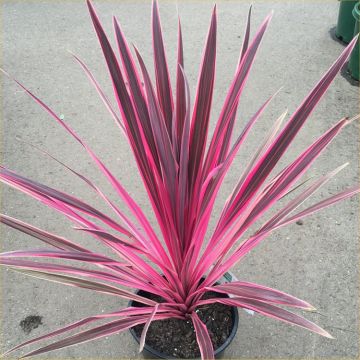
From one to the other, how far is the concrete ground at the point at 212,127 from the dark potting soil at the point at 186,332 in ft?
0.71

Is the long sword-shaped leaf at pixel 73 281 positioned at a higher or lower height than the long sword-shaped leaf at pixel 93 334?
higher

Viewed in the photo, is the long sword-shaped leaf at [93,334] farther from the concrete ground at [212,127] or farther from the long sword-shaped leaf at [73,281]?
the concrete ground at [212,127]

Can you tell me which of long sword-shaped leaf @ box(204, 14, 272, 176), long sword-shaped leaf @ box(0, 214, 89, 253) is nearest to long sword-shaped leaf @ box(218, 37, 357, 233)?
long sword-shaped leaf @ box(204, 14, 272, 176)

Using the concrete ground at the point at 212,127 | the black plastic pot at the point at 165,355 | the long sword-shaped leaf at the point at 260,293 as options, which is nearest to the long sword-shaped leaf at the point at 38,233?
the black plastic pot at the point at 165,355

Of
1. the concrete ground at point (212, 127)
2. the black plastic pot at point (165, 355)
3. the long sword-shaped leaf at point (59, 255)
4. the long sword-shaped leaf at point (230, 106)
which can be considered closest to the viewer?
the long sword-shaped leaf at point (59, 255)

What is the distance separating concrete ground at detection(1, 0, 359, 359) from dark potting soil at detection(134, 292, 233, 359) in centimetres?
22

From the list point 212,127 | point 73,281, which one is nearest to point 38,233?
point 73,281

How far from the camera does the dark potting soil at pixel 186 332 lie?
128 centimetres

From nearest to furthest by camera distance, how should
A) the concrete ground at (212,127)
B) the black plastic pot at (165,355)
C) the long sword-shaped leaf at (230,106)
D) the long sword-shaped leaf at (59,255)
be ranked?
1. the long sword-shaped leaf at (59,255)
2. the long sword-shaped leaf at (230,106)
3. the black plastic pot at (165,355)
4. the concrete ground at (212,127)

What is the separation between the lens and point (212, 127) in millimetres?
2342

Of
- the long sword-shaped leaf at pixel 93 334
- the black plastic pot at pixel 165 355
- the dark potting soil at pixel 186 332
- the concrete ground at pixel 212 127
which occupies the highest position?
the long sword-shaped leaf at pixel 93 334

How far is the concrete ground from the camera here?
1556 millimetres

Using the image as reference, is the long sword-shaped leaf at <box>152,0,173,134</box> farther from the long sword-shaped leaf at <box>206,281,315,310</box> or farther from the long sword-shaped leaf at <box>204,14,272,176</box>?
the long sword-shaped leaf at <box>206,281,315,310</box>

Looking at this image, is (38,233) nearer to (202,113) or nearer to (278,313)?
(202,113)
